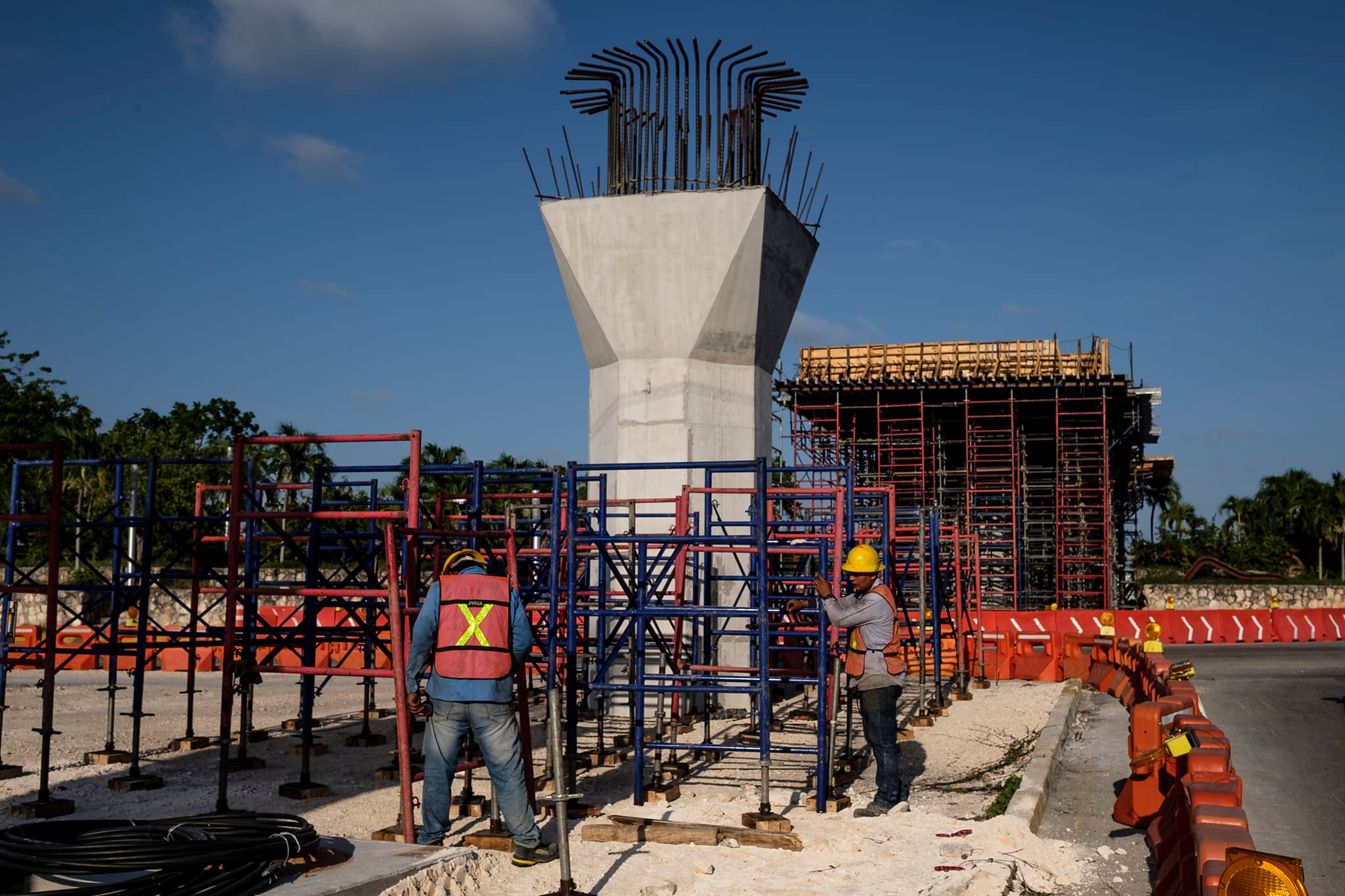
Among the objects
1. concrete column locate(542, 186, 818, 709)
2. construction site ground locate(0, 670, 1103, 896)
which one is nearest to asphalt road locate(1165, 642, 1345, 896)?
construction site ground locate(0, 670, 1103, 896)

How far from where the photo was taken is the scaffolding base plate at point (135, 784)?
35.7ft

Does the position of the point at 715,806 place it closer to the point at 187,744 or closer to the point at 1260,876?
the point at 1260,876

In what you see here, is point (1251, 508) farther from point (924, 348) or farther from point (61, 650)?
point (61, 650)

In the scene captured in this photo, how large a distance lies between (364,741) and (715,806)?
585cm

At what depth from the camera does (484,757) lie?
7586 mm

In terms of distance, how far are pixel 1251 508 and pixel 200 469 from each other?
62977 mm

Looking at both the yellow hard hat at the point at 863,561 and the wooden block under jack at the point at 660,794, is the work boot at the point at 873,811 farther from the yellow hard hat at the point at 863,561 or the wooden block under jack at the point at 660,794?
the yellow hard hat at the point at 863,561

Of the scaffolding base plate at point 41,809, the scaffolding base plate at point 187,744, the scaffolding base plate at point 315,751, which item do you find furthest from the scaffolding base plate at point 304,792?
the scaffolding base plate at point 187,744

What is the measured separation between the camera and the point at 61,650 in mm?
11930

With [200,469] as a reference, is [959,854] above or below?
below

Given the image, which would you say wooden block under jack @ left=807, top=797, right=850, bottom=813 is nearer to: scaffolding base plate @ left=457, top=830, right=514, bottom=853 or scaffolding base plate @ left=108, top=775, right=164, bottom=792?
scaffolding base plate @ left=457, top=830, right=514, bottom=853

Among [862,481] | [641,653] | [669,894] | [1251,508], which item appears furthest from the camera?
[1251,508]

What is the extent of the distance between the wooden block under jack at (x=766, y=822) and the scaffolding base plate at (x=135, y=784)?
19.1 ft

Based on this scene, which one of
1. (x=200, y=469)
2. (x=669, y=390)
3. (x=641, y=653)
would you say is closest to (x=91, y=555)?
(x=200, y=469)
